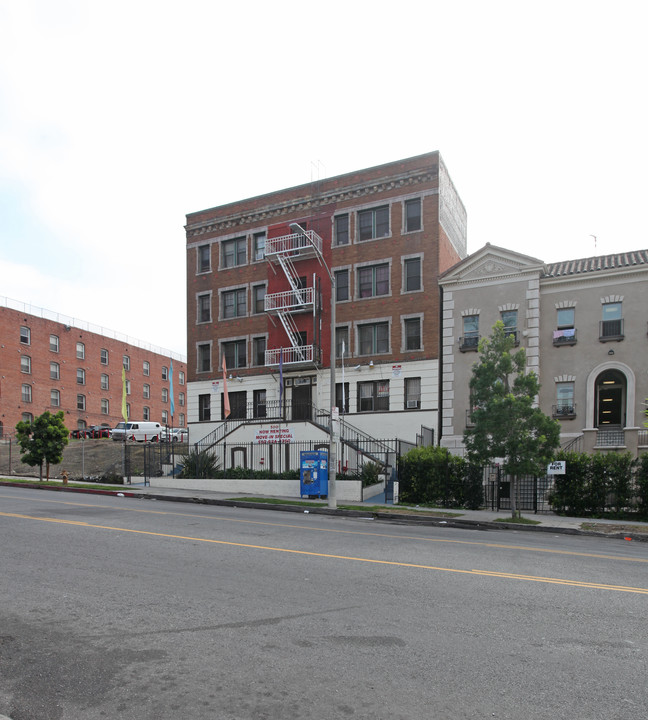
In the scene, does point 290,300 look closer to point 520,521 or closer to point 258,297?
point 258,297

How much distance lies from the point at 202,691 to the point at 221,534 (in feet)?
26.9

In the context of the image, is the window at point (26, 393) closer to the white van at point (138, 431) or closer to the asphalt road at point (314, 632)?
the white van at point (138, 431)

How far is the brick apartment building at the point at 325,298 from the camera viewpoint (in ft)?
102

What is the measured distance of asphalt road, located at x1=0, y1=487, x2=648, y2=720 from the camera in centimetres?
→ 446

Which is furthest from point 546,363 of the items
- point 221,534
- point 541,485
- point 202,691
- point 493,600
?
point 202,691

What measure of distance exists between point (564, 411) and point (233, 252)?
2168cm

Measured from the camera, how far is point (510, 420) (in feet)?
59.6

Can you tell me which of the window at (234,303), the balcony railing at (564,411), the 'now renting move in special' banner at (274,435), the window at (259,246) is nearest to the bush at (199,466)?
the 'now renting move in special' banner at (274,435)

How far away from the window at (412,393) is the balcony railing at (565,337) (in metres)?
6.99

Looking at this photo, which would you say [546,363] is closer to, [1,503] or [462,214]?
[462,214]

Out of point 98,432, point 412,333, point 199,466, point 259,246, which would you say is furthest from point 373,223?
point 98,432

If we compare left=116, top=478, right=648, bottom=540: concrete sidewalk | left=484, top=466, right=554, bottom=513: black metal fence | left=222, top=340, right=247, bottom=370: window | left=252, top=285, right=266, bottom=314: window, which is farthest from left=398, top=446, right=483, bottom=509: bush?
left=252, top=285, right=266, bottom=314: window

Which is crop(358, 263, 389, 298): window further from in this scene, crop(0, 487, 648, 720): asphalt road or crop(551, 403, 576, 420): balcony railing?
crop(0, 487, 648, 720): asphalt road

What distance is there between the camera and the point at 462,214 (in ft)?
122
